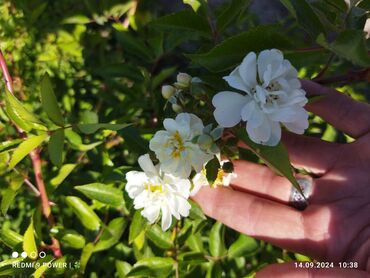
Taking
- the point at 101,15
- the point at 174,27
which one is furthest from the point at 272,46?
the point at 101,15

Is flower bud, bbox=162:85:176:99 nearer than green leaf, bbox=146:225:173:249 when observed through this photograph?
Yes

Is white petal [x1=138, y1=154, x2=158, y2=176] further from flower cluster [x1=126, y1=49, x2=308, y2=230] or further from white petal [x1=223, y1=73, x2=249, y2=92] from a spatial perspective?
white petal [x1=223, y1=73, x2=249, y2=92]

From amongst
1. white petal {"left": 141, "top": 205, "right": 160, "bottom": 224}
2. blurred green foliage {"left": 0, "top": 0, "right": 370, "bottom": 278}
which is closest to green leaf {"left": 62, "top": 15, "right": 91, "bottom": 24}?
blurred green foliage {"left": 0, "top": 0, "right": 370, "bottom": 278}

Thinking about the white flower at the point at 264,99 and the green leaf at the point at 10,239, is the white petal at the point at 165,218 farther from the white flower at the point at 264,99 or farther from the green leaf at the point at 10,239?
the green leaf at the point at 10,239

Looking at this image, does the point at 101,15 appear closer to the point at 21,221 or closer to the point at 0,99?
the point at 0,99

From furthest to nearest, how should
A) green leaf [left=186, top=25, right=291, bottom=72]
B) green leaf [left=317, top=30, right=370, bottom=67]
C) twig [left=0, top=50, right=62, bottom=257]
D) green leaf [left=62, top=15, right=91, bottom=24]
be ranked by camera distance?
green leaf [left=62, top=15, right=91, bottom=24] < twig [left=0, top=50, right=62, bottom=257] < green leaf [left=186, top=25, right=291, bottom=72] < green leaf [left=317, top=30, right=370, bottom=67]
